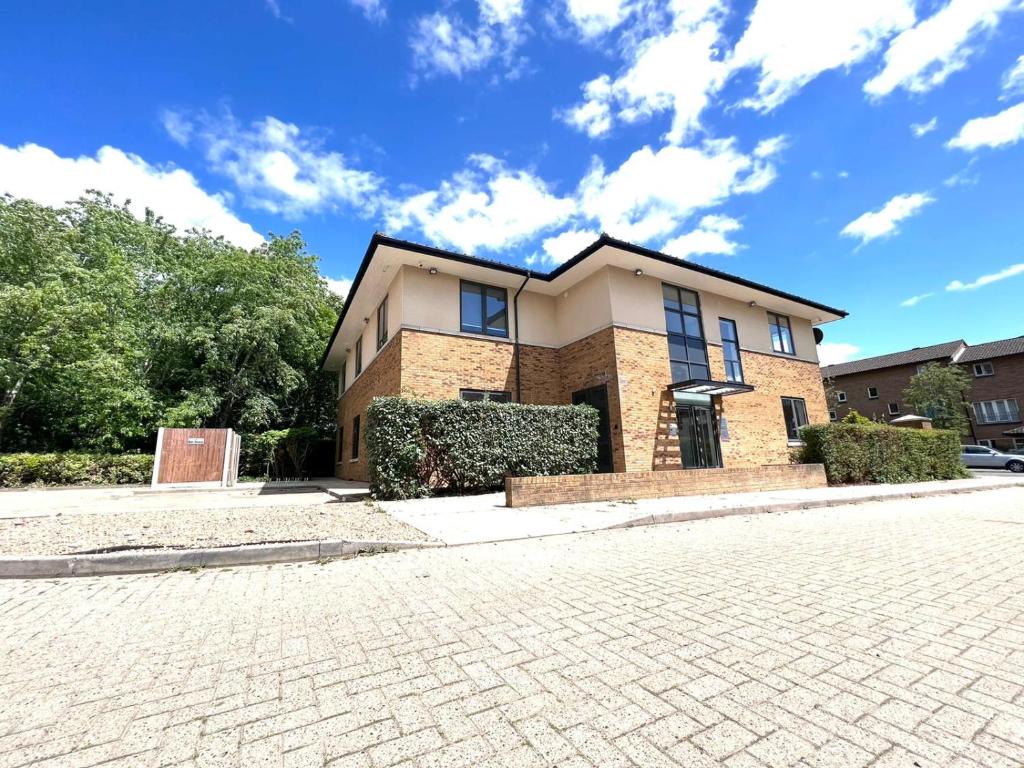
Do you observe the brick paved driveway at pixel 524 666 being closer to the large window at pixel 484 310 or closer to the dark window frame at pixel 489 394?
Result: the dark window frame at pixel 489 394

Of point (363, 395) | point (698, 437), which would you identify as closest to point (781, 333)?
point (698, 437)

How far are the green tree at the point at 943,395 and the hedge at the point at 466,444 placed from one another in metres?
36.9

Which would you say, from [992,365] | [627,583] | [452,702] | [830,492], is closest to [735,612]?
[627,583]

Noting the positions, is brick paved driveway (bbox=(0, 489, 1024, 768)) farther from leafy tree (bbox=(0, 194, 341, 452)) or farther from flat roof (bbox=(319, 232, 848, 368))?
leafy tree (bbox=(0, 194, 341, 452))

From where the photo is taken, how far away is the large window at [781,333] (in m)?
18.4

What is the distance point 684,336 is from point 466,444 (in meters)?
8.86

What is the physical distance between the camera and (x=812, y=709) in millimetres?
1943

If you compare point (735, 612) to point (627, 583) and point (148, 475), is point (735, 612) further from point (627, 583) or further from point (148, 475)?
point (148, 475)

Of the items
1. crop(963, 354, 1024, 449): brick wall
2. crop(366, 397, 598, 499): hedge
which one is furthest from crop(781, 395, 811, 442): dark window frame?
crop(963, 354, 1024, 449): brick wall

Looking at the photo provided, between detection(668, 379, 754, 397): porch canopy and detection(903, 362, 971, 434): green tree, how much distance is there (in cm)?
3095

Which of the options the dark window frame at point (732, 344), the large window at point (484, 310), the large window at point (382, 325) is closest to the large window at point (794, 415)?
the dark window frame at point (732, 344)

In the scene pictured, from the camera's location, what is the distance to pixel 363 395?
16.7m

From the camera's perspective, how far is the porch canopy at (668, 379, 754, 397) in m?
13.2

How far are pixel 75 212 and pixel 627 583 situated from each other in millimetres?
31179
